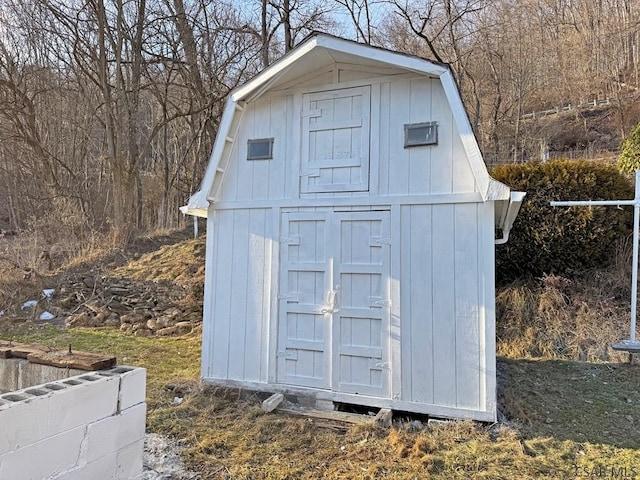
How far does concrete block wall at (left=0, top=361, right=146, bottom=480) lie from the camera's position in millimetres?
1700

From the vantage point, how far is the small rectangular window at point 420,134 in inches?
173

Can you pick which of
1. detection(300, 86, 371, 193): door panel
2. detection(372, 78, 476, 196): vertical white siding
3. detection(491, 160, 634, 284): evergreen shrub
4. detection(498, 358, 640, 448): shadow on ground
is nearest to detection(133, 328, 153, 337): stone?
detection(300, 86, 371, 193): door panel

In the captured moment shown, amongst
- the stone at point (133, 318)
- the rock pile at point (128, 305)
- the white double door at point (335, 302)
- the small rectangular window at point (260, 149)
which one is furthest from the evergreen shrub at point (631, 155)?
the stone at point (133, 318)

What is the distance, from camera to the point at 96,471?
201 centimetres

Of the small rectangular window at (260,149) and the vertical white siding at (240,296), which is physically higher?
the small rectangular window at (260,149)

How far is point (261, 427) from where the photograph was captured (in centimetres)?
415

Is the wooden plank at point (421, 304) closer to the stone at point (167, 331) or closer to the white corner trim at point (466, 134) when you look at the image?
the white corner trim at point (466, 134)

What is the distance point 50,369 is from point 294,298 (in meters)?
2.69

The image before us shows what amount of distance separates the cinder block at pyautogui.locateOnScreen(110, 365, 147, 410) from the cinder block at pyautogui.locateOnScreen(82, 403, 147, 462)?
0.03 meters

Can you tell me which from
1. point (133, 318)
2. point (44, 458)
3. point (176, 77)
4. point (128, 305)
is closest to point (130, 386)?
point (44, 458)

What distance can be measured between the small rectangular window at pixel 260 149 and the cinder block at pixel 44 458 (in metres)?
3.53

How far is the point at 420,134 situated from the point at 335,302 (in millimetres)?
1836

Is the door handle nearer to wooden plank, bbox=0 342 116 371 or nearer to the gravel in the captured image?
the gravel

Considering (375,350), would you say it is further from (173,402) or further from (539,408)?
(173,402)
